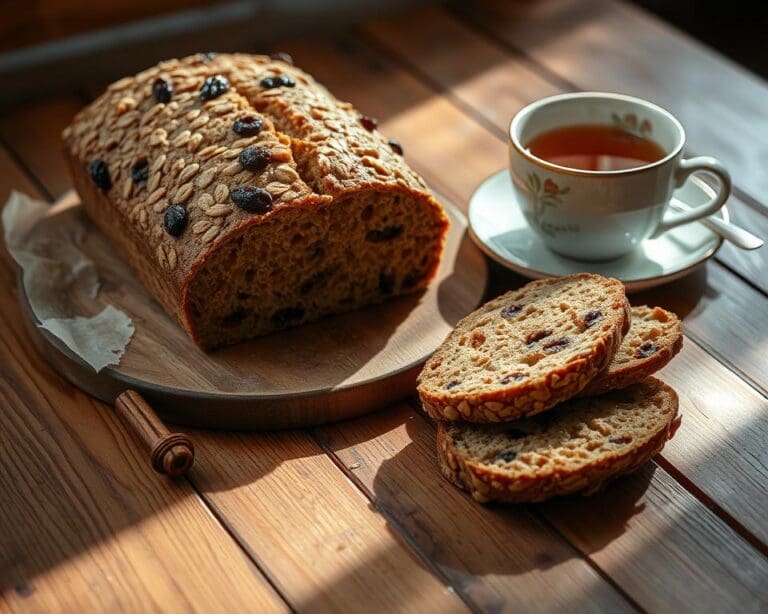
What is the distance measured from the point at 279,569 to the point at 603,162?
1.12m

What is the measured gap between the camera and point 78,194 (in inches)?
103

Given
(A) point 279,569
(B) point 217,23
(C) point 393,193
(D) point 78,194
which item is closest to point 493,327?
(C) point 393,193

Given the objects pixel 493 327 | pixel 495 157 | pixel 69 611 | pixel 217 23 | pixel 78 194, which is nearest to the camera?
pixel 69 611

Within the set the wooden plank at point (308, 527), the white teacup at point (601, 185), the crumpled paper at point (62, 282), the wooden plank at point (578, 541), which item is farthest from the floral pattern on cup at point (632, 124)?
the crumpled paper at point (62, 282)

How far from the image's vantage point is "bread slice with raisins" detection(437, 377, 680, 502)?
1785 mm

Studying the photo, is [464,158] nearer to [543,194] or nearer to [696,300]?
[543,194]

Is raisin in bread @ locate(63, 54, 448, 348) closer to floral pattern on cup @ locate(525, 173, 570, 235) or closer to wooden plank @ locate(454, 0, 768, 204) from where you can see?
floral pattern on cup @ locate(525, 173, 570, 235)

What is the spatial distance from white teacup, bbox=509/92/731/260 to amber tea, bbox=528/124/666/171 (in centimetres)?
2

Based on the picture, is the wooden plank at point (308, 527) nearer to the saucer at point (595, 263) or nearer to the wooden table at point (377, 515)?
the wooden table at point (377, 515)

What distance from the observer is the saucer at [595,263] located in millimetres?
2301

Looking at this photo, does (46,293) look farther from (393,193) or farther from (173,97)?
(393,193)

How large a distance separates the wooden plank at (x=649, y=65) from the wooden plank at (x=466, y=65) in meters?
0.07

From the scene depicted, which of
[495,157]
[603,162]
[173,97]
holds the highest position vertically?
[173,97]

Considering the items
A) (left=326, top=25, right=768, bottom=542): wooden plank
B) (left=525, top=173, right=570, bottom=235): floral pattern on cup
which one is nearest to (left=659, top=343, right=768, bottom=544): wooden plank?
(left=326, top=25, right=768, bottom=542): wooden plank
